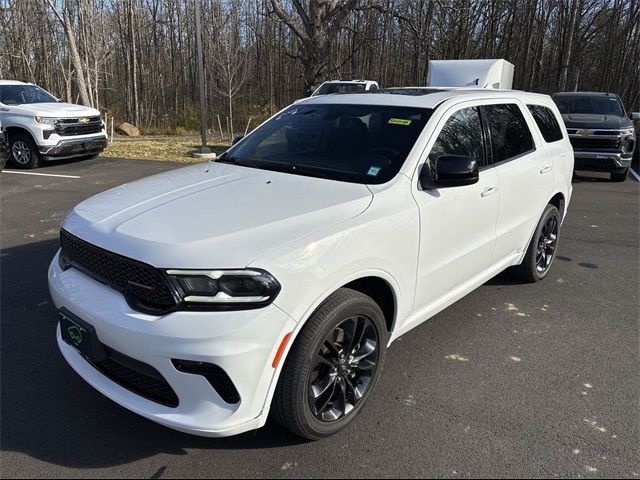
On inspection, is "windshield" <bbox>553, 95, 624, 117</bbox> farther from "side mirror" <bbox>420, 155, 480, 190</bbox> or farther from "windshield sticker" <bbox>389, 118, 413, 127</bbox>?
"side mirror" <bbox>420, 155, 480, 190</bbox>

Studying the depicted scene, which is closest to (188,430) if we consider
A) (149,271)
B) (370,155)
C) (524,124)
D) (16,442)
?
(149,271)

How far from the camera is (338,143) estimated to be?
11.6 feet

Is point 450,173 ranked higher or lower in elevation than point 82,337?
higher

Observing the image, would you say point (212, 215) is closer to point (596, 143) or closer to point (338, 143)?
point (338, 143)

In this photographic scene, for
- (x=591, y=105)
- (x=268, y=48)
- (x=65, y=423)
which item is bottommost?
(x=65, y=423)

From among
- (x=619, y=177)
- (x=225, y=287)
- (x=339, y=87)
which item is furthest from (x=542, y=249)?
(x=339, y=87)

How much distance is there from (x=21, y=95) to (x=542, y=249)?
41.2 ft

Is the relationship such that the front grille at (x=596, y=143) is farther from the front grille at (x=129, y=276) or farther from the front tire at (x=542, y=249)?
the front grille at (x=129, y=276)

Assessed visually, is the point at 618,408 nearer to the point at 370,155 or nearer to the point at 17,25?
the point at 370,155

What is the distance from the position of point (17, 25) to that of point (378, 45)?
22.4 meters

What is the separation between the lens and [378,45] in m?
33.4

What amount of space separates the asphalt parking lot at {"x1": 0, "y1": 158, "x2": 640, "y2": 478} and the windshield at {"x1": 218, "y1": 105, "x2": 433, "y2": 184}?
4.54ft

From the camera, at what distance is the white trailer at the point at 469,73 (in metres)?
12.9

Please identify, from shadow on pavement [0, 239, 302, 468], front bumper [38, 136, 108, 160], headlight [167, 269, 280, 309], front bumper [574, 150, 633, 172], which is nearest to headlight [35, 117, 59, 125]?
front bumper [38, 136, 108, 160]
